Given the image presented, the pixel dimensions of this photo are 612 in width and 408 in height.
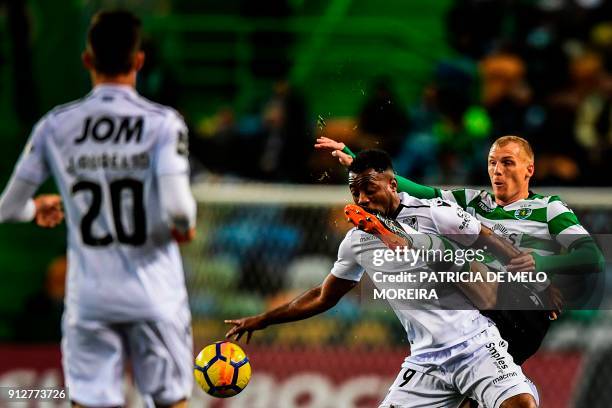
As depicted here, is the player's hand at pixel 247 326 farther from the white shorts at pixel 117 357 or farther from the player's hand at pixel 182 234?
the player's hand at pixel 182 234

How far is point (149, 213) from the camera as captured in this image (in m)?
4.93

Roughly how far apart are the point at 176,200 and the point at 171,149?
22 cm

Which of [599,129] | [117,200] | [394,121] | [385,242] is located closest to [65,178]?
[117,200]

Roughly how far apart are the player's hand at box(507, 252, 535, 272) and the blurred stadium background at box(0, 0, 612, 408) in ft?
5.35

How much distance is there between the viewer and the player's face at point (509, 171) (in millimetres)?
5008

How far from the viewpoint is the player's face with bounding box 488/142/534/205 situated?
501cm

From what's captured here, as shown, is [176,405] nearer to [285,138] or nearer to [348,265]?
[348,265]

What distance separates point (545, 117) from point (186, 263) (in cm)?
306

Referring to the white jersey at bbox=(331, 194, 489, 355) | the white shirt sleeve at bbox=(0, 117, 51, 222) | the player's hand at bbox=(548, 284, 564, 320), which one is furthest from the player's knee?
the white shirt sleeve at bbox=(0, 117, 51, 222)

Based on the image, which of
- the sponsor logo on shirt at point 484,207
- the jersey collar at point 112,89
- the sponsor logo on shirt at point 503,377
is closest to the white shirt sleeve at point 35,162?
the jersey collar at point 112,89

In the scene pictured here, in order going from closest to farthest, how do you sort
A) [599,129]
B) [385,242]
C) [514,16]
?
[385,242] < [599,129] < [514,16]

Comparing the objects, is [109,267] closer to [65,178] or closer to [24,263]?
[65,178]

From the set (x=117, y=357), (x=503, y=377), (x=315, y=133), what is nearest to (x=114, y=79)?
(x=117, y=357)

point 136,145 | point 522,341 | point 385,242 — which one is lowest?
point 522,341
